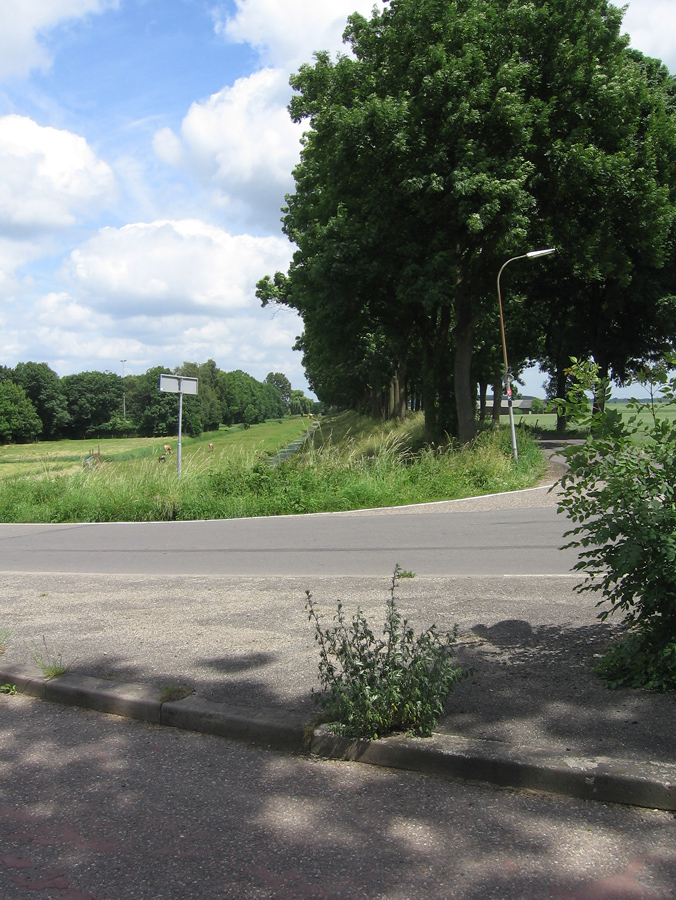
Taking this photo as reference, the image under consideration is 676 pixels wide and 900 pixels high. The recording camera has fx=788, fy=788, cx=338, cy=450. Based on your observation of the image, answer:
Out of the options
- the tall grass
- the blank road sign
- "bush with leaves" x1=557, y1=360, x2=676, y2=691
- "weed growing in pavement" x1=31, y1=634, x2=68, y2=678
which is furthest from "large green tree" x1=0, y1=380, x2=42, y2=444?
"bush with leaves" x1=557, y1=360, x2=676, y2=691

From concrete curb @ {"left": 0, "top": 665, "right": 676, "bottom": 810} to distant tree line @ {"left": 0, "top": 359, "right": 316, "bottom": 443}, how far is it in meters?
99.4

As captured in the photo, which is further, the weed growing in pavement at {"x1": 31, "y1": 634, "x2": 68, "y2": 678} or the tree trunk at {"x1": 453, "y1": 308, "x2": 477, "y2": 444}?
the tree trunk at {"x1": 453, "y1": 308, "x2": 477, "y2": 444}

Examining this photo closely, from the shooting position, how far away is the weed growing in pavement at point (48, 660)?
5.29 meters

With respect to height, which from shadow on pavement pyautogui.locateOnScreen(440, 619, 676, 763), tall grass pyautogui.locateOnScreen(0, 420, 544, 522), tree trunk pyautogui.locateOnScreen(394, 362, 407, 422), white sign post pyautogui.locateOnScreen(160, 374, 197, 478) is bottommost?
shadow on pavement pyautogui.locateOnScreen(440, 619, 676, 763)

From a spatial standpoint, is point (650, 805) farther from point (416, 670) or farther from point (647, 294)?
point (647, 294)

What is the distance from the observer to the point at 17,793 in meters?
3.75

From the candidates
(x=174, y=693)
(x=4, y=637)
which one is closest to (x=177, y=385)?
(x=4, y=637)

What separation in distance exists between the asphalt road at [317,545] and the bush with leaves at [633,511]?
387cm

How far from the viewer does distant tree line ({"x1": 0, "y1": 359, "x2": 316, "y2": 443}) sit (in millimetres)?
109562

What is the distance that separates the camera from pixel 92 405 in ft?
409

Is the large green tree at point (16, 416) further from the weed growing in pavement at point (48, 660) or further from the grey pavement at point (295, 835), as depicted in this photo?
the grey pavement at point (295, 835)

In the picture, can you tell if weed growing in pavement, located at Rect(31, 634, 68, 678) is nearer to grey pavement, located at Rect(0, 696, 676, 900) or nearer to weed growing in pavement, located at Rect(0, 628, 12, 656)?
weed growing in pavement, located at Rect(0, 628, 12, 656)

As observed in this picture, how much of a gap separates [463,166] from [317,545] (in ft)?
46.3

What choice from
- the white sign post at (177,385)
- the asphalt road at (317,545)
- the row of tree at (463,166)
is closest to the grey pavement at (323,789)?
the asphalt road at (317,545)
